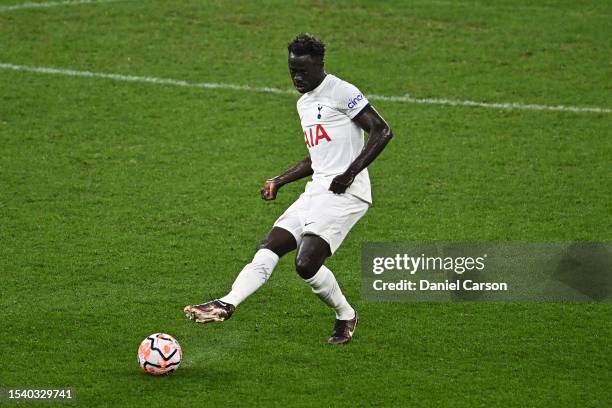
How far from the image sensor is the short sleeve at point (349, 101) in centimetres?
902

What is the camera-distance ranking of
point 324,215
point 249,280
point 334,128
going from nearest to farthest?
point 249,280, point 324,215, point 334,128

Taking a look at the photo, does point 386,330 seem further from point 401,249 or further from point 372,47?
point 372,47

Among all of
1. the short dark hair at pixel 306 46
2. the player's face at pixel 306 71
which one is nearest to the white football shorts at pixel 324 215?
the player's face at pixel 306 71

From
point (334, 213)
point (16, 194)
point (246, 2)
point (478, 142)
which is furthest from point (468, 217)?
point (246, 2)

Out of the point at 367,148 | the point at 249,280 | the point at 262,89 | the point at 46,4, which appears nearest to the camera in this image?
the point at 249,280

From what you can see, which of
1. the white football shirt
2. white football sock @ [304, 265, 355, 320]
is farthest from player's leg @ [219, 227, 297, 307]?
the white football shirt

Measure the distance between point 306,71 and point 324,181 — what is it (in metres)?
0.88

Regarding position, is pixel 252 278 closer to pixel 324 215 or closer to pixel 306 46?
pixel 324 215

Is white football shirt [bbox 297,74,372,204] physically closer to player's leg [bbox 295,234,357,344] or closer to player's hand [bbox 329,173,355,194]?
player's hand [bbox 329,173,355,194]

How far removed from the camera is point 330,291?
30.0 feet

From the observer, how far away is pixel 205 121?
15.1 m

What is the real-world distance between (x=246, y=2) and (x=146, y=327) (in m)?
10.5

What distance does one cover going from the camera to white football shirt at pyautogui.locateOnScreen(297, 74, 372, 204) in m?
9.05

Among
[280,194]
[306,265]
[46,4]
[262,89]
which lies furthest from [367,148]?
[46,4]
